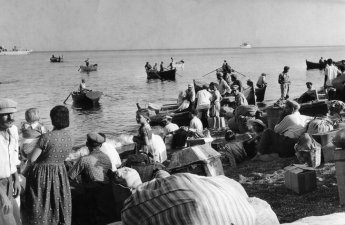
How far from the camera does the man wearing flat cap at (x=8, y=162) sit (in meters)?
4.25

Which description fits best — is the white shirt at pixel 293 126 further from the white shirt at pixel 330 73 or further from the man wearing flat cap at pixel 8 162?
the white shirt at pixel 330 73

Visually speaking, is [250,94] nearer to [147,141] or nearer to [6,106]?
[147,141]

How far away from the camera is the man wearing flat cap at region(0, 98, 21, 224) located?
425 centimetres

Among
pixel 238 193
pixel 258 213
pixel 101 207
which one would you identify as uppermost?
pixel 238 193

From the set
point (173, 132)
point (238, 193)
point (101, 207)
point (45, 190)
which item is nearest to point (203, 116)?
point (173, 132)

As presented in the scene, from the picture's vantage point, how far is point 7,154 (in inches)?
169

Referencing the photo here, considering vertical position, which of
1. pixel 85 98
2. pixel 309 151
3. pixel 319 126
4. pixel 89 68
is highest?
pixel 89 68

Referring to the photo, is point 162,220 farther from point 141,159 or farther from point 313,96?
point 313,96

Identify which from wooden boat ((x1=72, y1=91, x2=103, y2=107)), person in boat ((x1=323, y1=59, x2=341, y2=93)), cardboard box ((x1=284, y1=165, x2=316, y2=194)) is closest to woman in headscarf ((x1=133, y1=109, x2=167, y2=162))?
cardboard box ((x1=284, y1=165, x2=316, y2=194))

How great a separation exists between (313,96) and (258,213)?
12233mm

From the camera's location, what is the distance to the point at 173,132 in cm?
1091

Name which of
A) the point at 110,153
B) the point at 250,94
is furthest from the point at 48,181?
the point at 250,94

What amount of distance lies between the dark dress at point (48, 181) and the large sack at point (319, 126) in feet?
13.9

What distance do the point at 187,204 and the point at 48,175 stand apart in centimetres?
205
